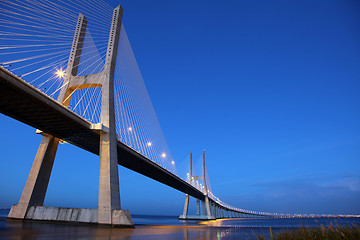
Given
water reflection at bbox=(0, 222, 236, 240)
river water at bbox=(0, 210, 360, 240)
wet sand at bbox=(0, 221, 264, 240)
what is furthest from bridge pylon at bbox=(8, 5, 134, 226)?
water reflection at bbox=(0, 222, 236, 240)

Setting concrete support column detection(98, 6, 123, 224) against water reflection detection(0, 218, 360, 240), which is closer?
water reflection detection(0, 218, 360, 240)

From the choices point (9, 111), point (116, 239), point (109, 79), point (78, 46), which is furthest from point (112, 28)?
point (116, 239)

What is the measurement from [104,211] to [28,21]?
14.6 m

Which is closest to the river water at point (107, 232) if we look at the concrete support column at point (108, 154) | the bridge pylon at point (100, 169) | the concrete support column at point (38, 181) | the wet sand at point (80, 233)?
the wet sand at point (80, 233)

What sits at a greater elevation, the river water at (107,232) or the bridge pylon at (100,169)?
the bridge pylon at (100,169)

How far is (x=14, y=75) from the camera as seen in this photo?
14.5 m

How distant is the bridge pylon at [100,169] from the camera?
64.2ft

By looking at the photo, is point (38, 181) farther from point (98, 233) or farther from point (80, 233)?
point (98, 233)

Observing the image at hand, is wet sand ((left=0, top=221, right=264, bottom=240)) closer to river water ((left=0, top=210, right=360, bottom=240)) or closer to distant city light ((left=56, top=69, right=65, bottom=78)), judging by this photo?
river water ((left=0, top=210, right=360, bottom=240))

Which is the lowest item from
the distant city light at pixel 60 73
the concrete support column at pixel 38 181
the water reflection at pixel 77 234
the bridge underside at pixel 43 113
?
the water reflection at pixel 77 234

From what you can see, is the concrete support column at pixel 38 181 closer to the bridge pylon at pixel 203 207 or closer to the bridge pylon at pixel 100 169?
the bridge pylon at pixel 100 169

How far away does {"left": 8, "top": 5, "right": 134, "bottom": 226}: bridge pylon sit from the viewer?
64.2 ft

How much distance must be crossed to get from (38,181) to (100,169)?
5.87 metres

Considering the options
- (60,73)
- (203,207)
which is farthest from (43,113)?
(203,207)
